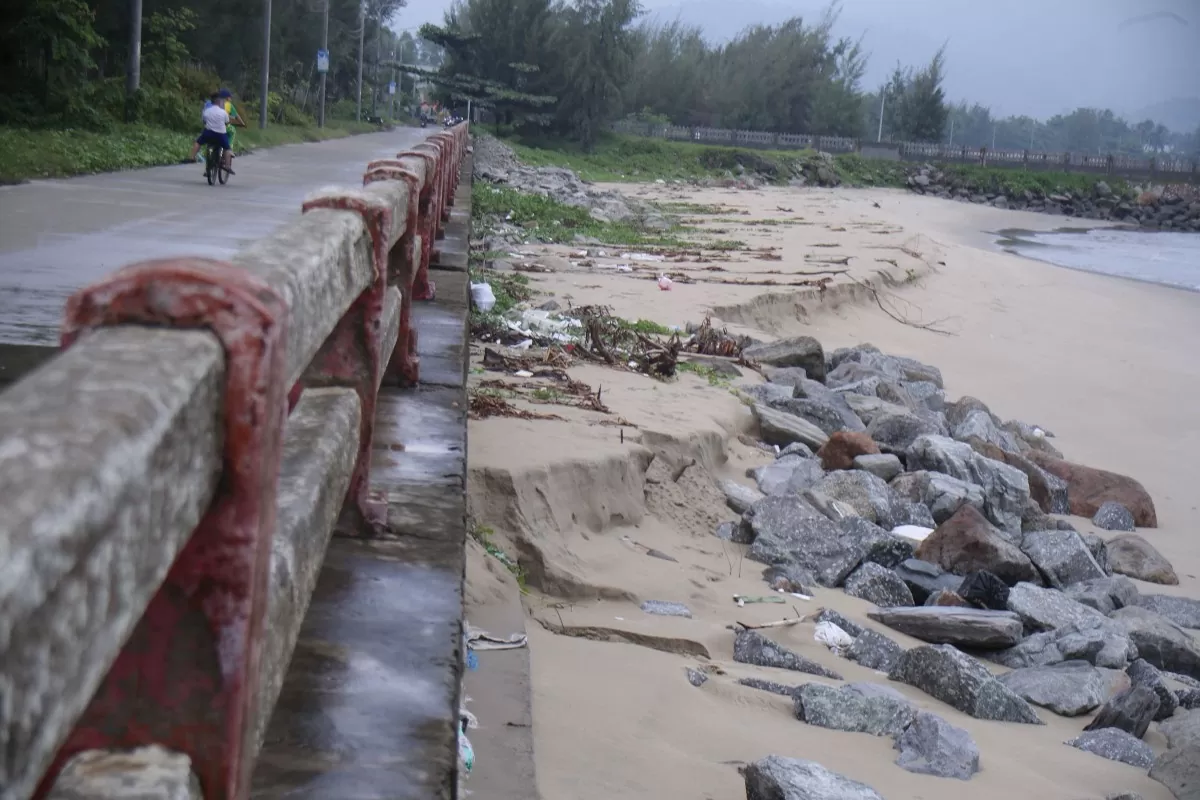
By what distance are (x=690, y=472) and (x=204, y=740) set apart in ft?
21.2

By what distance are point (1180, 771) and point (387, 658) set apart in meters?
3.49

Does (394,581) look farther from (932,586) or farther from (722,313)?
(722,313)

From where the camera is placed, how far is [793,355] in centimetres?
1262

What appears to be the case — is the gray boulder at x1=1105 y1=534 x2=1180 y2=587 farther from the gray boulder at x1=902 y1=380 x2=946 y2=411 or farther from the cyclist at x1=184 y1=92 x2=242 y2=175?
the cyclist at x1=184 y1=92 x2=242 y2=175

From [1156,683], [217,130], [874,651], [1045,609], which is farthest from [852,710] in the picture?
[217,130]

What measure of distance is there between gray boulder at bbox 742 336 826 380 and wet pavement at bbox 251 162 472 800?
28.3 ft

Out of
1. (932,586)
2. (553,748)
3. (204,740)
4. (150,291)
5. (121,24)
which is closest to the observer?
(150,291)

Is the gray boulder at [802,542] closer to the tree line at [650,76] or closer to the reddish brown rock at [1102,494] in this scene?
the reddish brown rock at [1102,494]

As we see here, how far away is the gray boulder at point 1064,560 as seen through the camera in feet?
25.7

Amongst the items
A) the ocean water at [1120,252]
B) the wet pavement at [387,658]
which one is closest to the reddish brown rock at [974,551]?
the wet pavement at [387,658]

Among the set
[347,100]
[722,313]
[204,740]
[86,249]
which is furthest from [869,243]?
[347,100]

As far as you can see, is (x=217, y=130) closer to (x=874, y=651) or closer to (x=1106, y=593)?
(x=1106, y=593)

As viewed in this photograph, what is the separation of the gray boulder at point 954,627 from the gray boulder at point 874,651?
21.0 inches

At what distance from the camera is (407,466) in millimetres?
3895
